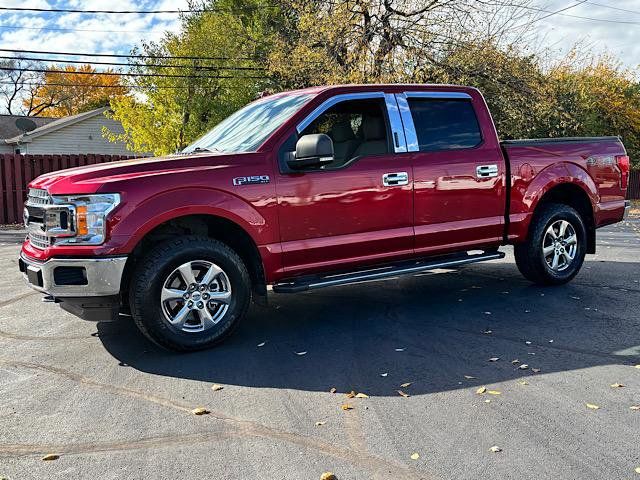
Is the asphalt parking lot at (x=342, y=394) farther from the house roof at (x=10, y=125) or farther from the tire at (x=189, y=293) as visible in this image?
the house roof at (x=10, y=125)

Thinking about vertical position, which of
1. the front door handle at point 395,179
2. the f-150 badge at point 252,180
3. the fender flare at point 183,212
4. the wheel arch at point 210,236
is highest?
the f-150 badge at point 252,180

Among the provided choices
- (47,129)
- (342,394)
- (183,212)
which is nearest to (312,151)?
(183,212)

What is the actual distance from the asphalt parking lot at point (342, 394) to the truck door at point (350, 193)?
26.8 inches

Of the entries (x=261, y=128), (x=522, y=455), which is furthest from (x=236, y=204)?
(x=522, y=455)

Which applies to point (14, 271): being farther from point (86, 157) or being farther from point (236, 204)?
point (86, 157)

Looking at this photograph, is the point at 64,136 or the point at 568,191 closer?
the point at 568,191

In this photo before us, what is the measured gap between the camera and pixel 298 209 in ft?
16.1

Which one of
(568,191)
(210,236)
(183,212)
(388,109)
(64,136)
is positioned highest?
(64,136)

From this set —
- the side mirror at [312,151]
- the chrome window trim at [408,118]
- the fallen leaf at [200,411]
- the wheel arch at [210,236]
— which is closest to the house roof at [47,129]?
the chrome window trim at [408,118]

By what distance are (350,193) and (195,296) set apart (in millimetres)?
1567

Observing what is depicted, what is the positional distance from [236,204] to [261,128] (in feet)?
3.06

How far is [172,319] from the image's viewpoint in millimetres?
4523

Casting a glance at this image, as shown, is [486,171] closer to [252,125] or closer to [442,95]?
[442,95]

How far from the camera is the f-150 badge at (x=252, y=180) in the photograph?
4.68m
